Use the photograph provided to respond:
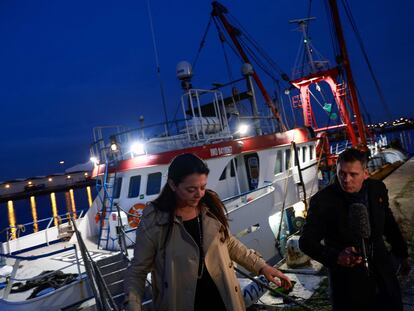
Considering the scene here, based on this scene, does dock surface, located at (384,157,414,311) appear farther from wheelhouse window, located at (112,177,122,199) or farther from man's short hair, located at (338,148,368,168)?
wheelhouse window, located at (112,177,122,199)

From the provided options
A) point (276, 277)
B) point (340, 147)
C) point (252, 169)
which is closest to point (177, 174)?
point (276, 277)

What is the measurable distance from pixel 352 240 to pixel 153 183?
676 cm

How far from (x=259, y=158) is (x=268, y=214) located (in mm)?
1921

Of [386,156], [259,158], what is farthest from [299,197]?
[386,156]

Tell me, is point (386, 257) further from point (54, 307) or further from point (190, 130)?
point (190, 130)

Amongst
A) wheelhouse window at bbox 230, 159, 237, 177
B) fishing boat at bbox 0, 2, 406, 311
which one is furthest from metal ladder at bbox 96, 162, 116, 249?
wheelhouse window at bbox 230, 159, 237, 177

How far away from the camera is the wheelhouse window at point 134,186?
878 centimetres

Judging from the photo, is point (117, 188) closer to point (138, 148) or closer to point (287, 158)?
point (138, 148)

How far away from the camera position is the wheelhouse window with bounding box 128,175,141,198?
8.78 metres

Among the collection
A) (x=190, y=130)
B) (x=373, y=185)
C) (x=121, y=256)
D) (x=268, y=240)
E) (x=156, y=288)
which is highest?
(x=190, y=130)

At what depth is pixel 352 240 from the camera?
2.37 meters

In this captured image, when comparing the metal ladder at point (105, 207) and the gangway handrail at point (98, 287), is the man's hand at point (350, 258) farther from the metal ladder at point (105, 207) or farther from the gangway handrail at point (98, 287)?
the metal ladder at point (105, 207)

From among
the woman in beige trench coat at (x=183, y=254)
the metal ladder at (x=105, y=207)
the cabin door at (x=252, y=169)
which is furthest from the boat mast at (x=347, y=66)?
the woman in beige trench coat at (x=183, y=254)

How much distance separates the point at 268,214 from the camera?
9.17m
